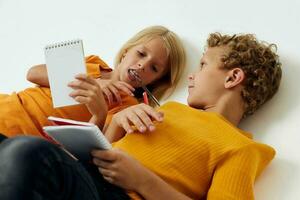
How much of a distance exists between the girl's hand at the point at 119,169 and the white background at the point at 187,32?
298 millimetres

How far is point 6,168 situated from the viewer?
616 mm

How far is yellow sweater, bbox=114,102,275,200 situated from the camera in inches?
35.5

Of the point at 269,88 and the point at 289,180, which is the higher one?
the point at 269,88

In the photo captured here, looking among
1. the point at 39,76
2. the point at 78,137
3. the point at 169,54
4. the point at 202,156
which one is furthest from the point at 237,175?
the point at 39,76

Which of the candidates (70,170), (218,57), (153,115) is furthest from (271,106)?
(70,170)

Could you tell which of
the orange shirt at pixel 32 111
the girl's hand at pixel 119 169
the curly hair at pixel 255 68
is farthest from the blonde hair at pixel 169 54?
the girl's hand at pixel 119 169

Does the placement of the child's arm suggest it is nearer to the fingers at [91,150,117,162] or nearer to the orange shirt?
the orange shirt

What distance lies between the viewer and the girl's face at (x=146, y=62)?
1332mm

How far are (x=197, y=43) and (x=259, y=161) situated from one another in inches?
19.9

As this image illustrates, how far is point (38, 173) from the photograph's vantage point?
62 centimetres

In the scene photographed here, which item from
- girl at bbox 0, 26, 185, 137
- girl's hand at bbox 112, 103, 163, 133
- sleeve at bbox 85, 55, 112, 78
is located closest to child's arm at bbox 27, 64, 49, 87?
girl at bbox 0, 26, 185, 137

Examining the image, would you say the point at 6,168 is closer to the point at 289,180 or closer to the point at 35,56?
the point at 289,180

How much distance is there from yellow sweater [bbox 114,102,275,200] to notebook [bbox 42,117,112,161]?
0.50ft

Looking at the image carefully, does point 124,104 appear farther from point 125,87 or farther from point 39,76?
point 39,76
